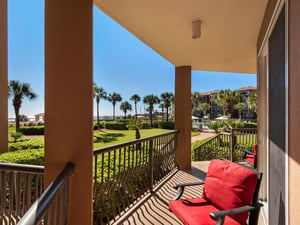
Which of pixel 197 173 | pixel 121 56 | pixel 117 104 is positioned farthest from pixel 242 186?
pixel 117 104

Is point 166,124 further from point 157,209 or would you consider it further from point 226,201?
point 226,201

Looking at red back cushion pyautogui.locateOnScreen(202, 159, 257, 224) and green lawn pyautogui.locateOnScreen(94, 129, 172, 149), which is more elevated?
red back cushion pyautogui.locateOnScreen(202, 159, 257, 224)

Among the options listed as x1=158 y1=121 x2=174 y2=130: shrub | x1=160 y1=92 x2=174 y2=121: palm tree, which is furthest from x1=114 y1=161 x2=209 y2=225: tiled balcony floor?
x1=160 y1=92 x2=174 y2=121: palm tree

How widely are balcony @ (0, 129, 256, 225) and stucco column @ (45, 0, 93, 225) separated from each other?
0.38 feet

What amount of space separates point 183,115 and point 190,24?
7.83ft

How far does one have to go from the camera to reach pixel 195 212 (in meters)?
1.72

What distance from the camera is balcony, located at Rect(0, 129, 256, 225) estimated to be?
4.05ft

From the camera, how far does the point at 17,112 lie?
15344 mm

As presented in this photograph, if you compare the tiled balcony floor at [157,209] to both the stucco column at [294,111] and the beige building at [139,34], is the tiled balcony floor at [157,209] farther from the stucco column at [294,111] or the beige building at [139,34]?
the stucco column at [294,111]

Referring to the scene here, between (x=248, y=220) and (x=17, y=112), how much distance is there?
60.4 feet

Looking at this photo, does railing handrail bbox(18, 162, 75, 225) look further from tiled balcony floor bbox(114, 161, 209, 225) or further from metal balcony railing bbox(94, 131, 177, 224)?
tiled balcony floor bbox(114, 161, 209, 225)

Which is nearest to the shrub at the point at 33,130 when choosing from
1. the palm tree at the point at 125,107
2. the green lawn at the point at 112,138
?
the green lawn at the point at 112,138

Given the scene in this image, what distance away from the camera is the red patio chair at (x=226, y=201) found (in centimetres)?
154

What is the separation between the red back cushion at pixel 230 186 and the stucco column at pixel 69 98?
126 centimetres
